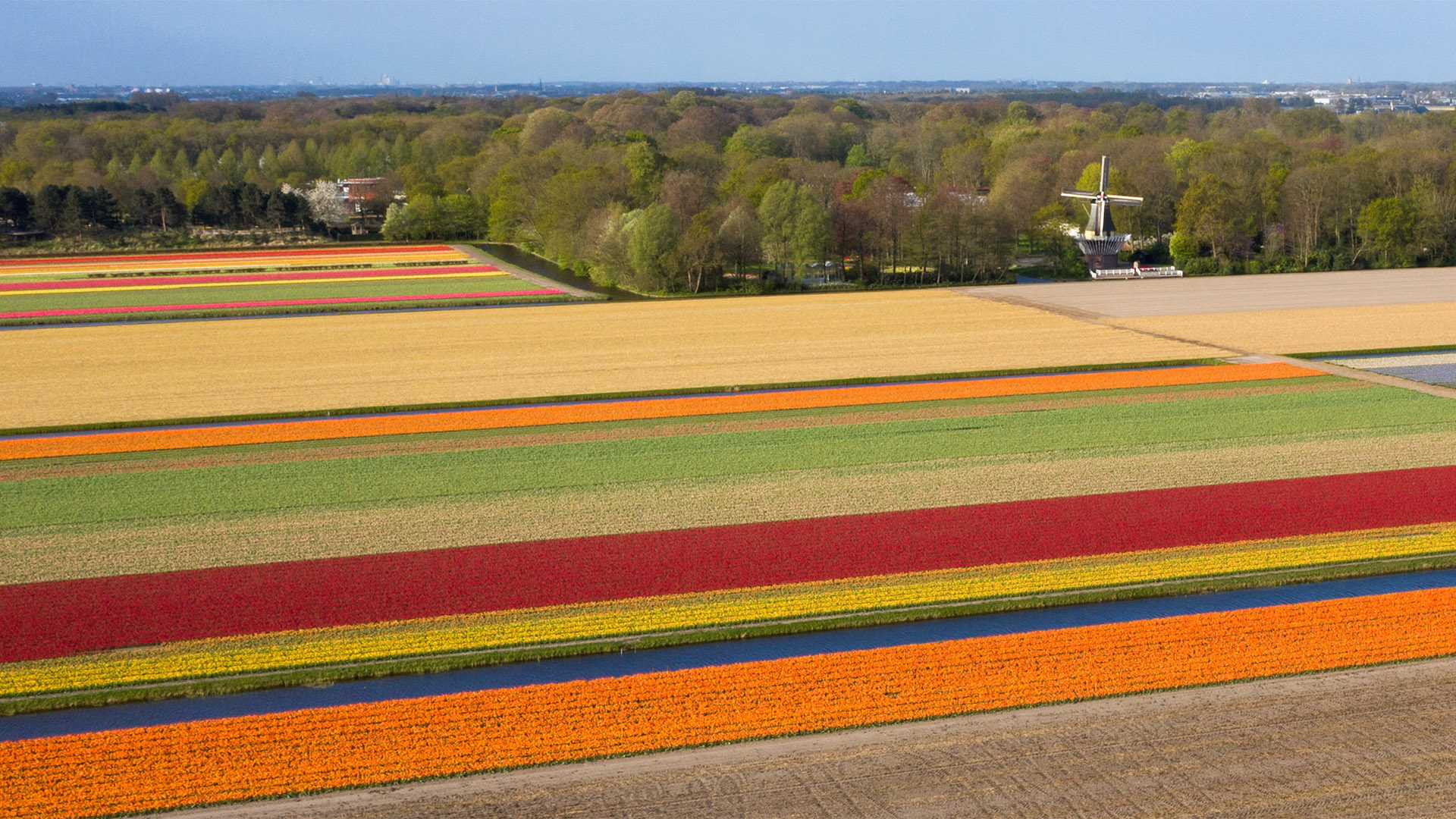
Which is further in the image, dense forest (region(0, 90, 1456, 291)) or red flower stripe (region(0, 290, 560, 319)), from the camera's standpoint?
dense forest (region(0, 90, 1456, 291))

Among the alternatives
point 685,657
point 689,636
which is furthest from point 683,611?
point 685,657

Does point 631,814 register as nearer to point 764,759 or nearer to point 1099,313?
point 764,759

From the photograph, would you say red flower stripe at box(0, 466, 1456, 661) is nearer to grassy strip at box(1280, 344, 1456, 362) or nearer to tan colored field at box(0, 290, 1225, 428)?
tan colored field at box(0, 290, 1225, 428)

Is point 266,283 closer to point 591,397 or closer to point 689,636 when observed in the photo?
point 591,397

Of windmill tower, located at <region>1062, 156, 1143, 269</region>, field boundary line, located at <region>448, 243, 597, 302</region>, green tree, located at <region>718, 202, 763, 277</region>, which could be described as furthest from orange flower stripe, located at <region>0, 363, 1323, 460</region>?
windmill tower, located at <region>1062, 156, 1143, 269</region>

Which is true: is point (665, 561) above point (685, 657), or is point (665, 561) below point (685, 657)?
Result: above

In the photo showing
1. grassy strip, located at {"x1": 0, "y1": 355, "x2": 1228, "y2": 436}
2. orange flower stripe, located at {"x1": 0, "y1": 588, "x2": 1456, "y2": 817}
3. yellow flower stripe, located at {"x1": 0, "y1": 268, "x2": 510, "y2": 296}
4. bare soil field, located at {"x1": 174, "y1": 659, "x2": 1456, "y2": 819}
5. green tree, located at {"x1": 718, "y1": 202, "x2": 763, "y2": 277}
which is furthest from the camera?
green tree, located at {"x1": 718, "y1": 202, "x2": 763, "y2": 277}
